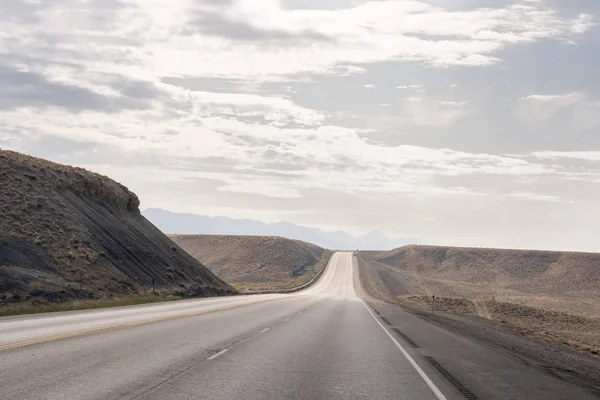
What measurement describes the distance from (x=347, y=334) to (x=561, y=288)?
96016 millimetres

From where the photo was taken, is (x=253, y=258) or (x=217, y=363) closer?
(x=217, y=363)

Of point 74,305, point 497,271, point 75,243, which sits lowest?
point 74,305

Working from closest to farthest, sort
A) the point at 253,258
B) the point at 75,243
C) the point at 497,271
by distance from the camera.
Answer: the point at 75,243
the point at 497,271
the point at 253,258

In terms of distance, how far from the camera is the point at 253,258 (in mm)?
130375

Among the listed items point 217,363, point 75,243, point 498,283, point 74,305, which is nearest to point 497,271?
point 498,283

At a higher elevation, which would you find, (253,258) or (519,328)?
(253,258)

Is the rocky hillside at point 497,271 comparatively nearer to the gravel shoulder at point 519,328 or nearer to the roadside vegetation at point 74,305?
the gravel shoulder at point 519,328

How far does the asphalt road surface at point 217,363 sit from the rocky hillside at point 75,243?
12.7 metres

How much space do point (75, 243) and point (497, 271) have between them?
340ft

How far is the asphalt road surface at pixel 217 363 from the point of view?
9.05 m

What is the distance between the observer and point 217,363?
1184cm

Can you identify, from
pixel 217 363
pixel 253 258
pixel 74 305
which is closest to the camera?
pixel 217 363

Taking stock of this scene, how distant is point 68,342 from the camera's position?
544 inches

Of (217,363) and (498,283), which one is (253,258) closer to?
(498,283)
